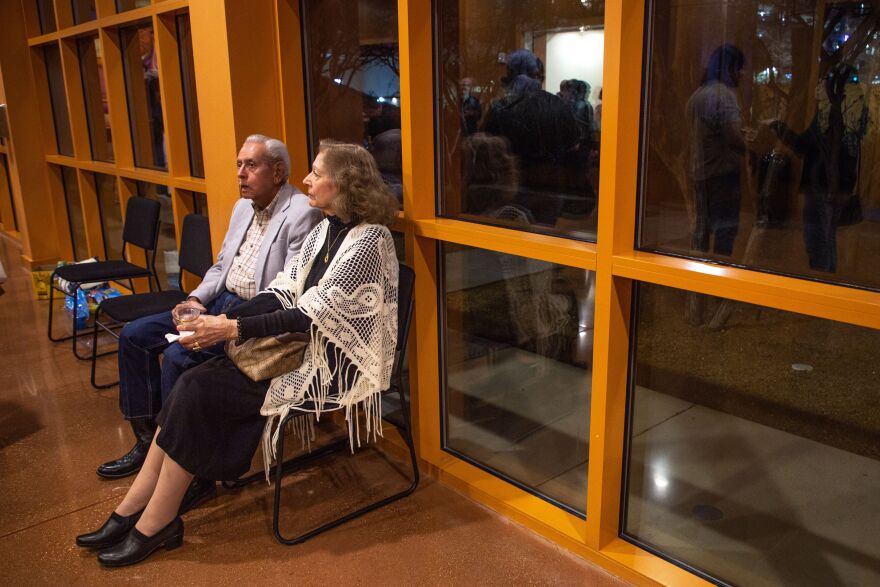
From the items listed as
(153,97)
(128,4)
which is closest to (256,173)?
(153,97)

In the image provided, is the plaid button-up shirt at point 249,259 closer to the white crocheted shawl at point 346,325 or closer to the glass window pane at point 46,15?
the white crocheted shawl at point 346,325

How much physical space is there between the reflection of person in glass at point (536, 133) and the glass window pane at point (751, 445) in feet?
1.48

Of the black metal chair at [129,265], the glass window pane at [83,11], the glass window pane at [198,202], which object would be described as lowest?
the black metal chair at [129,265]

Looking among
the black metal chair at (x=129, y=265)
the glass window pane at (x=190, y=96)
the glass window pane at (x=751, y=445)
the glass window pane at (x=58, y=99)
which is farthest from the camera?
the glass window pane at (x=58, y=99)

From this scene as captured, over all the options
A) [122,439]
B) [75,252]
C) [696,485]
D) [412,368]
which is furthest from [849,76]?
[75,252]

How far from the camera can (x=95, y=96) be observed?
5.34m

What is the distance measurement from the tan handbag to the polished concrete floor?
59 cm

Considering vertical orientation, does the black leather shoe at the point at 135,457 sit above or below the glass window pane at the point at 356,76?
below

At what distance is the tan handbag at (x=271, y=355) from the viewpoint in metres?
2.43

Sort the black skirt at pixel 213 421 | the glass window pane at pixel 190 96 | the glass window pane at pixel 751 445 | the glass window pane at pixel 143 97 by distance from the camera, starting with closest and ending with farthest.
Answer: the glass window pane at pixel 751 445, the black skirt at pixel 213 421, the glass window pane at pixel 190 96, the glass window pane at pixel 143 97

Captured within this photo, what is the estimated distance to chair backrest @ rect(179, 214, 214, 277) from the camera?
3674 mm

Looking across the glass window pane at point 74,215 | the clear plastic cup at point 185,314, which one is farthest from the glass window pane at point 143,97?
the clear plastic cup at point 185,314

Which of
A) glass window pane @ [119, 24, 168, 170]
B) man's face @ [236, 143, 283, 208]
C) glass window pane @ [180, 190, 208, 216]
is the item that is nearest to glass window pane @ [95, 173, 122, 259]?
glass window pane @ [119, 24, 168, 170]

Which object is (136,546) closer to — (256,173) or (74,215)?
(256,173)
